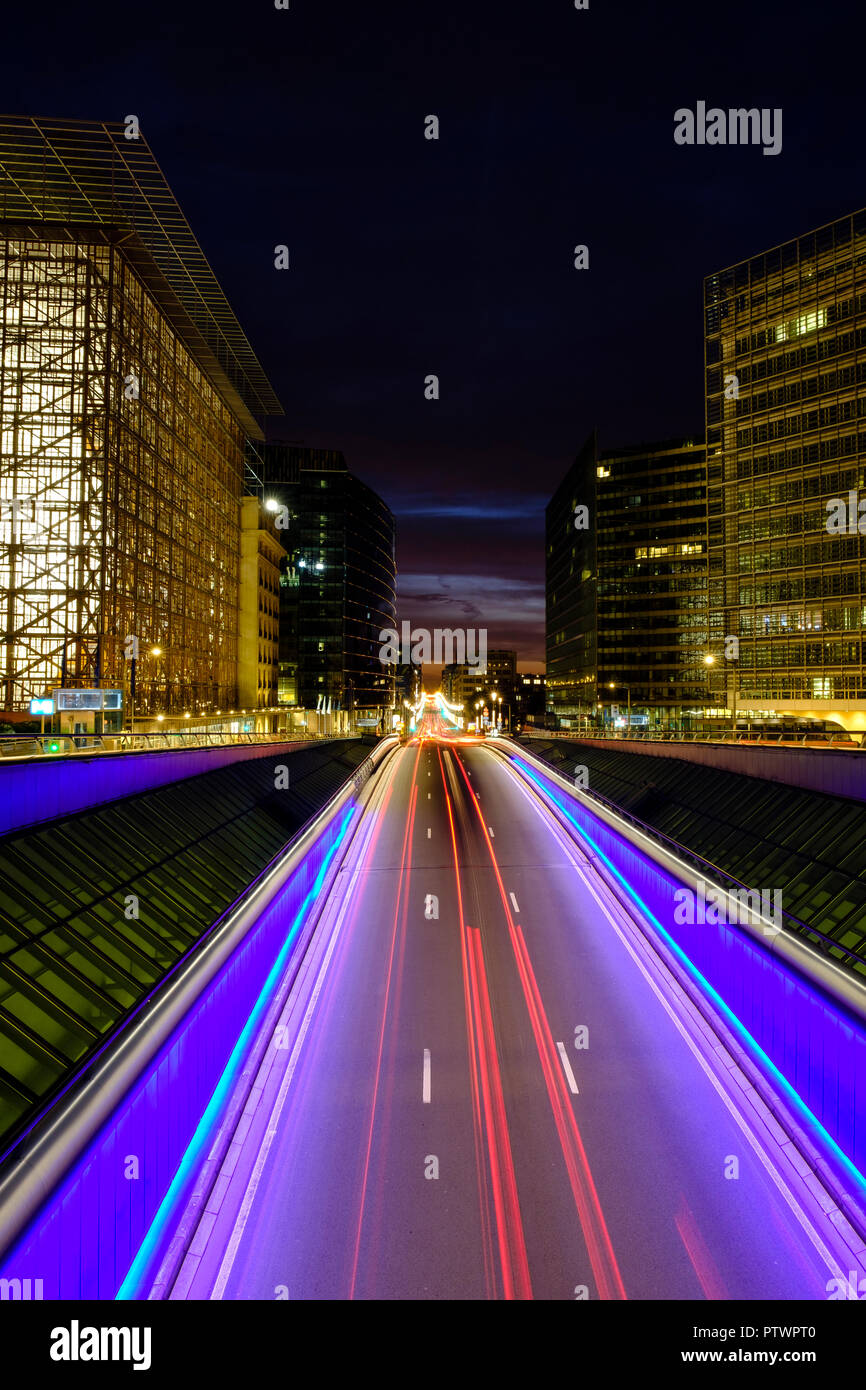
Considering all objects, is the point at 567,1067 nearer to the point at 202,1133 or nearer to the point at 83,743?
the point at 202,1133

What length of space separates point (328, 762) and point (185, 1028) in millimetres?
36147

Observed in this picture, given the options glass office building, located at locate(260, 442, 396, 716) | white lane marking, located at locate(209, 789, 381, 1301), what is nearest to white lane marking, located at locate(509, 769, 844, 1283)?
white lane marking, located at locate(209, 789, 381, 1301)

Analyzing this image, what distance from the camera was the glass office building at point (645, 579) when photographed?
120125 millimetres

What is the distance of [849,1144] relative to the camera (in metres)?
9.13

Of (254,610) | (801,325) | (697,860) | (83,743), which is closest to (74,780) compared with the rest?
(83,743)

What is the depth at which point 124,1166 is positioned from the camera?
7.34 m

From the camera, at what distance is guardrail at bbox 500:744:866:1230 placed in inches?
357

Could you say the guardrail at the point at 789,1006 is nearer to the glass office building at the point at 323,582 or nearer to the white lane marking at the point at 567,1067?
the white lane marking at the point at 567,1067

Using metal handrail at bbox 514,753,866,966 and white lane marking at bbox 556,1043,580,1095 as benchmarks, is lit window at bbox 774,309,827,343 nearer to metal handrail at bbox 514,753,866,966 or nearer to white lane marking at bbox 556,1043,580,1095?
metal handrail at bbox 514,753,866,966

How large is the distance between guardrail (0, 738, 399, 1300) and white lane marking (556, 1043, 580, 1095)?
5.30 meters

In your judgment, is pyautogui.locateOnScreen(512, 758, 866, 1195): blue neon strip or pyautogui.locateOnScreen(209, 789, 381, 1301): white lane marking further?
pyautogui.locateOnScreen(512, 758, 866, 1195): blue neon strip

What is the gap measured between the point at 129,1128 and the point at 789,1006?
8.59 m
